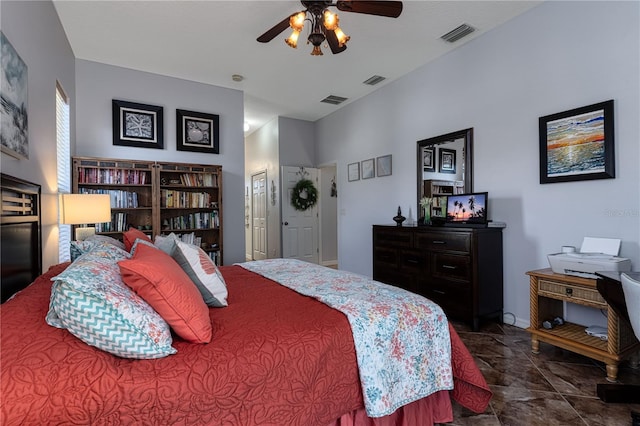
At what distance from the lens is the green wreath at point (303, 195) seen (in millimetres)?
5941

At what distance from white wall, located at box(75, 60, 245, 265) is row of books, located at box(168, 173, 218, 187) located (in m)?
0.24

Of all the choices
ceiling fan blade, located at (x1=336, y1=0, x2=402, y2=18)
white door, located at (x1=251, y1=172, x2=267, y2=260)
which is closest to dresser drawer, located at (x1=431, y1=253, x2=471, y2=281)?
ceiling fan blade, located at (x1=336, y1=0, x2=402, y2=18)

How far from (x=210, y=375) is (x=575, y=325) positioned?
110 inches

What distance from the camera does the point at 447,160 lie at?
362cm

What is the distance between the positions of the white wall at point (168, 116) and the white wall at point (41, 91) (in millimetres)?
997

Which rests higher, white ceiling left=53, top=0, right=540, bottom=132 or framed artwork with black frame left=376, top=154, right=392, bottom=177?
white ceiling left=53, top=0, right=540, bottom=132

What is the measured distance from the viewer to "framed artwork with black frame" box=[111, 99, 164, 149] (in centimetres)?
391

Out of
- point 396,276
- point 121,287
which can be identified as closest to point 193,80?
point 396,276

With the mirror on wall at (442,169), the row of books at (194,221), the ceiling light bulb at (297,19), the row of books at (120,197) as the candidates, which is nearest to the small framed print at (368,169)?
the mirror on wall at (442,169)

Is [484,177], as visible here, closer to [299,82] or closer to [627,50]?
[627,50]

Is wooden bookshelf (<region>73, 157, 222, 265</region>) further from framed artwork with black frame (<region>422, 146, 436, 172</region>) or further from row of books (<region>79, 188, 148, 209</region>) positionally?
framed artwork with black frame (<region>422, 146, 436, 172</region>)

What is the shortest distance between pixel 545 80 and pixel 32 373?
11.9 ft

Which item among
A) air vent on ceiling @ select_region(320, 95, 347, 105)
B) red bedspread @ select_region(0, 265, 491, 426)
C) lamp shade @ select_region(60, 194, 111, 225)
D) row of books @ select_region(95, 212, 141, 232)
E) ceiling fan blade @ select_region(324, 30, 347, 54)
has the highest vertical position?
air vent on ceiling @ select_region(320, 95, 347, 105)

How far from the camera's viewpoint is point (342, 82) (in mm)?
4379
